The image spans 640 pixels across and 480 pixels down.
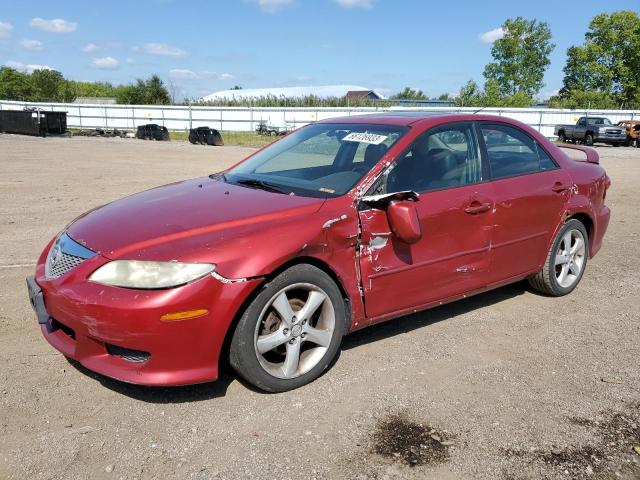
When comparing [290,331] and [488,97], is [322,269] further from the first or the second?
[488,97]

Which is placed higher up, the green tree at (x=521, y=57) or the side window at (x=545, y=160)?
the green tree at (x=521, y=57)

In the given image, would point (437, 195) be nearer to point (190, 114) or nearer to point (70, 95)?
point (190, 114)

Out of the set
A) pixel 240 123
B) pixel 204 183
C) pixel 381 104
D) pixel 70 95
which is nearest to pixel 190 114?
pixel 240 123

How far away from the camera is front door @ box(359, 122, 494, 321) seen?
3576 mm

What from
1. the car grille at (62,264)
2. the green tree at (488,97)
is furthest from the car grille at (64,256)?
the green tree at (488,97)

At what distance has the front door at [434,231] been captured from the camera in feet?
11.7

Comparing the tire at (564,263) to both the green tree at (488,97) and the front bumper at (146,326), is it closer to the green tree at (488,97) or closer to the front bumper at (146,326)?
the front bumper at (146,326)

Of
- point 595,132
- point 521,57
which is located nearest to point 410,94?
point 521,57

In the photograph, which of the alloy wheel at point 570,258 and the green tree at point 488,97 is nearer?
the alloy wheel at point 570,258

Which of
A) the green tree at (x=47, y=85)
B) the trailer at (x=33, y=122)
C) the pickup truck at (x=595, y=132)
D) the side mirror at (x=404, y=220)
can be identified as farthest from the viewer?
the green tree at (x=47, y=85)

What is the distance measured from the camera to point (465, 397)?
331 cm

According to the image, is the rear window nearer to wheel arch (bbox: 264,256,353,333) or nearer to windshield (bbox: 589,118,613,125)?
wheel arch (bbox: 264,256,353,333)

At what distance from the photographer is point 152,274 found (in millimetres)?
2902

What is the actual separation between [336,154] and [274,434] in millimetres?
2203
